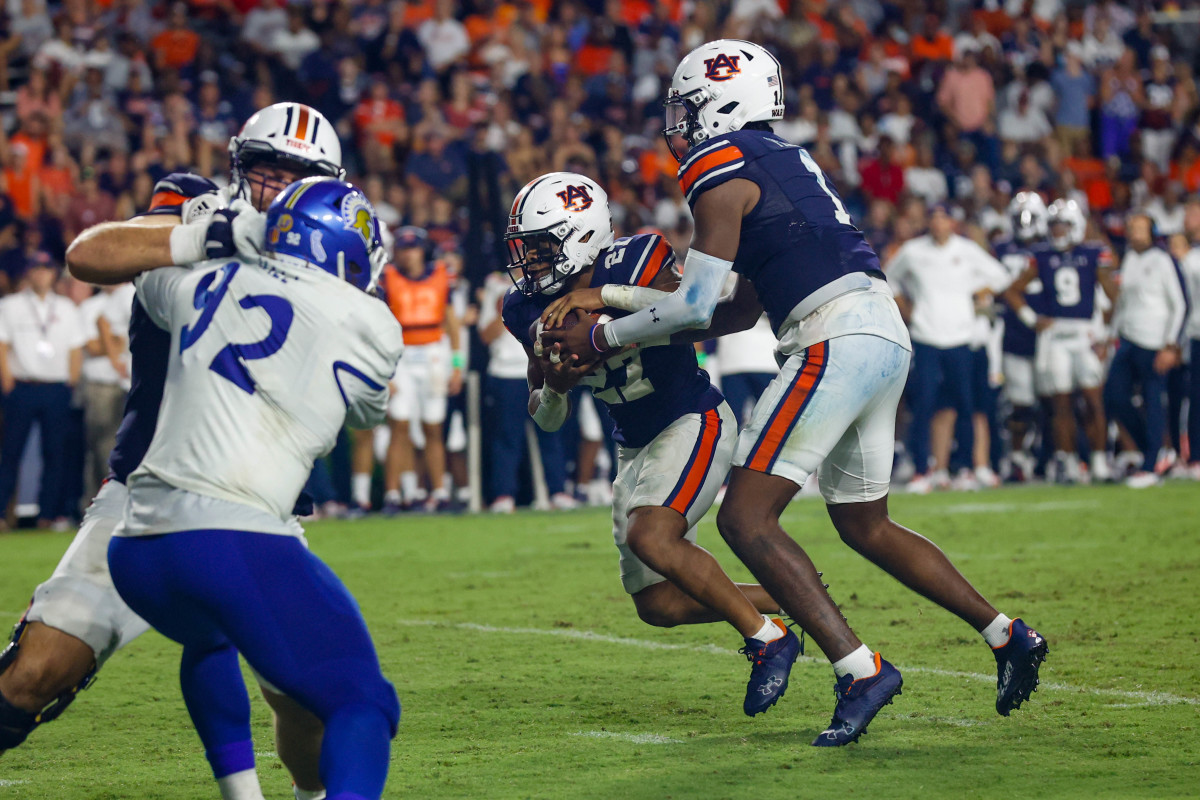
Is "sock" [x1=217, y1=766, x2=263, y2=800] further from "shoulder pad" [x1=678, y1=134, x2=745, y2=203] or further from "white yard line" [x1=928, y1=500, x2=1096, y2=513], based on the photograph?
"white yard line" [x1=928, y1=500, x2=1096, y2=513]

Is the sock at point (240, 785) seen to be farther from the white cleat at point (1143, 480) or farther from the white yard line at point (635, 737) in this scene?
the white cleat at point (1143, 480)

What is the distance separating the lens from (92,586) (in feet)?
12.5

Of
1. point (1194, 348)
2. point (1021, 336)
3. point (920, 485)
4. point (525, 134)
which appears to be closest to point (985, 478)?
point (920, 485)

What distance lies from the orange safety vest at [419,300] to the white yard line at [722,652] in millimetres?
5318

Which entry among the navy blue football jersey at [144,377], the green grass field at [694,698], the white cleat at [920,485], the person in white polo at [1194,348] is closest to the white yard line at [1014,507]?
the white cleat at [920,485]

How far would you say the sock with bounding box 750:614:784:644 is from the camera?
4.71 m

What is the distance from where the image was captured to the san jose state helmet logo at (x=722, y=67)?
4902 millimetres

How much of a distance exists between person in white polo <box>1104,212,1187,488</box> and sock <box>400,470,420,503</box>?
6.15 m

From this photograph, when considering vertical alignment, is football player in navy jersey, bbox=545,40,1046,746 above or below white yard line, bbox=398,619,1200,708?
above

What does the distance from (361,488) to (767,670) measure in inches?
325

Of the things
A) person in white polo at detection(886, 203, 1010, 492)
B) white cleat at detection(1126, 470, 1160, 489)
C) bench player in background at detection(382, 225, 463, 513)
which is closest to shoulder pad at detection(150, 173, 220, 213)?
bench player in background at detection(382, 225, 463, 513)

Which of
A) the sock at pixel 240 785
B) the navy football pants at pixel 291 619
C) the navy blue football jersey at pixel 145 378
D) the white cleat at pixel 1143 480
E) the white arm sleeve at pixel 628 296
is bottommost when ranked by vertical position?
the white cleat at pixel 1143 480

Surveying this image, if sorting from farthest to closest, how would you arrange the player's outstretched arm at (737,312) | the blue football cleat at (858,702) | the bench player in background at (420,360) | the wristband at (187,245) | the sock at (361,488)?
the sock at (361,488)
the bench player in background at (420,360)
the player's outstretched arm at (737,312)
the blue football cleat at (858,702)
the wristband at (187,245)

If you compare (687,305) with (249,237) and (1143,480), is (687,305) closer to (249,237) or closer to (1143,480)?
(249,237)
